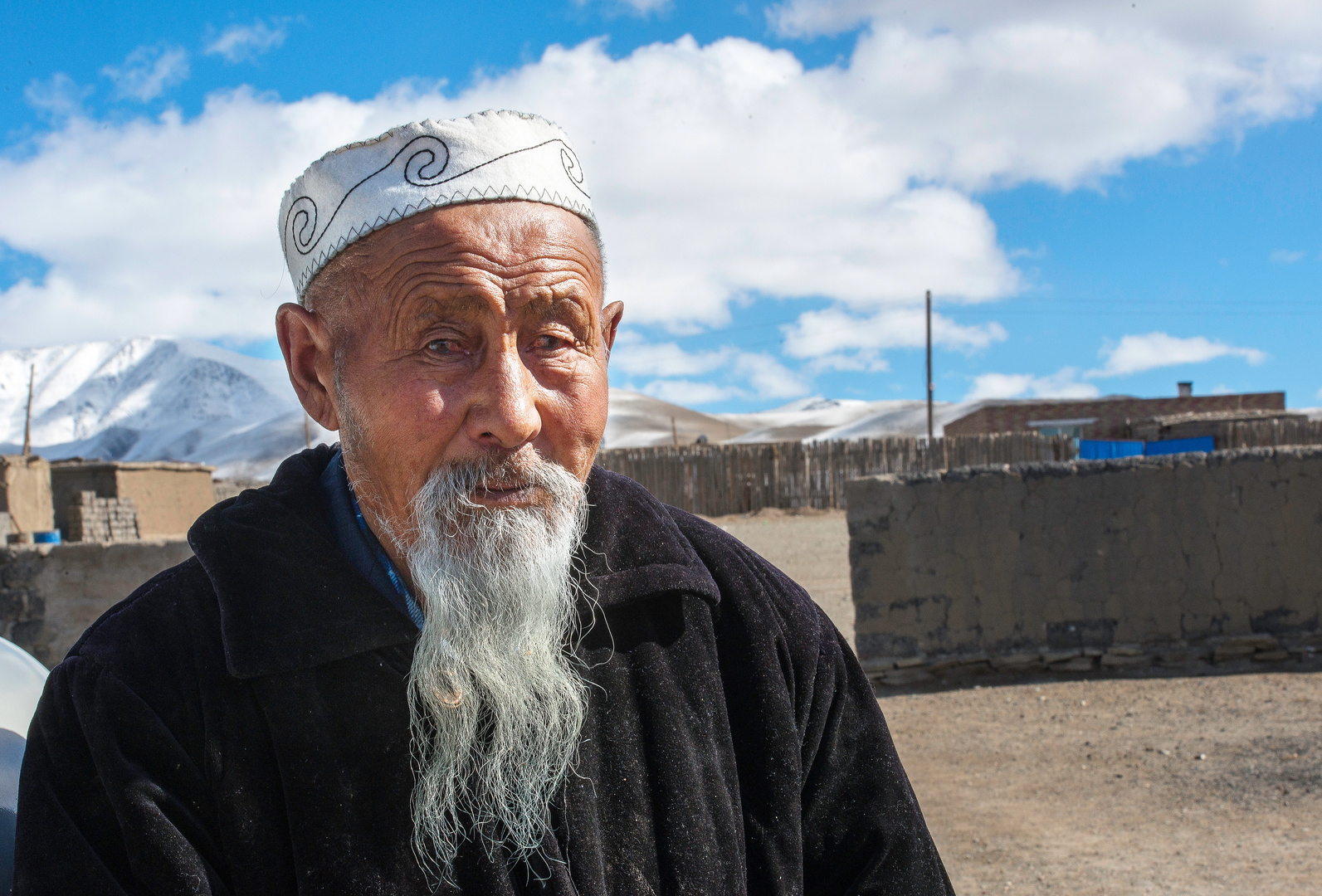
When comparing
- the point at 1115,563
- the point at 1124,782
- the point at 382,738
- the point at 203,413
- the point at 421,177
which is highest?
the point at 203,413

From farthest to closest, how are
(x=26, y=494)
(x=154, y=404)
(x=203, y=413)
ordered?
1. (x=154, y=404)
2. (x=203, y=413)
3. (x=26, y=494)

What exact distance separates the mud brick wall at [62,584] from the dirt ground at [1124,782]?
200 inches

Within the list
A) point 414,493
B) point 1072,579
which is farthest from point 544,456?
point 1072,579

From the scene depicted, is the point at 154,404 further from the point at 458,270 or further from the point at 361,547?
the point at 458,270

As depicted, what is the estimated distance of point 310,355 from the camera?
5.00 feet

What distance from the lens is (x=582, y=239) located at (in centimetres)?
154

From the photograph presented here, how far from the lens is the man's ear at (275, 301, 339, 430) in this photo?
1.49 meters

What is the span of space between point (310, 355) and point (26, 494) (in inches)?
625

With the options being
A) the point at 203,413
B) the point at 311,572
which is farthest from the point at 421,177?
the point at 203,413

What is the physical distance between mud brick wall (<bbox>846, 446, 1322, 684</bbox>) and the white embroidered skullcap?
5.01 metres

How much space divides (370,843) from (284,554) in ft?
1.38

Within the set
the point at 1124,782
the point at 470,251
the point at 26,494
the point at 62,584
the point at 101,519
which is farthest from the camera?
the point at 101,519

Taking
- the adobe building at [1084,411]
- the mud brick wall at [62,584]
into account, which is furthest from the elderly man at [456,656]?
the adobe building at [1084,411]

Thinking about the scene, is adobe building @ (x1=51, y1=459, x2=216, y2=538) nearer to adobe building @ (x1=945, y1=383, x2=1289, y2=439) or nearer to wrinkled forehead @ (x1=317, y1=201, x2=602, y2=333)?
wrinkled forehead @ (x1=317, y1=201, x2=602, y2=333)
